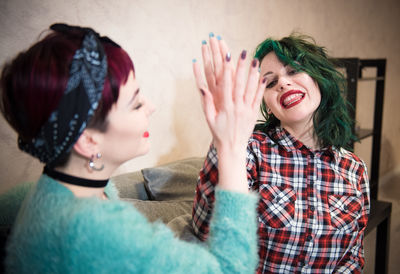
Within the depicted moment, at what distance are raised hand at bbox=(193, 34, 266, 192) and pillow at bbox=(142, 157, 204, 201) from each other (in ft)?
1.93

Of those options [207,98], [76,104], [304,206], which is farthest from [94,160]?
[304,206]

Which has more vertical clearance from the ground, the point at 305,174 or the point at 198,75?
the point at 198,75

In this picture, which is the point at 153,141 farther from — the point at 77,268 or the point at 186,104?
the point at 77,268

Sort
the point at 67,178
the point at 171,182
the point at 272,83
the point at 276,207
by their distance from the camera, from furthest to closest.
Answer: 1. the point at 171,182
2. the point at 272,83
3. the point at 276,207
4. the point at 67,178

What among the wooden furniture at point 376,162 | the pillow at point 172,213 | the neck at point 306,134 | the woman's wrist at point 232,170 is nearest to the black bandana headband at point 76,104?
the woman's wrist at point 232,170

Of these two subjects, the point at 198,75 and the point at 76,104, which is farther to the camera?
the point at 198,75

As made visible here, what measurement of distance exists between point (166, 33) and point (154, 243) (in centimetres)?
116

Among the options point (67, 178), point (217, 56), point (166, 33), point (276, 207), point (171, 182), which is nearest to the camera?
point (67, 178)

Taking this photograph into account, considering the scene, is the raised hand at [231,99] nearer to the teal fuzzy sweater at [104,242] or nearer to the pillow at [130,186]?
the teal fuzzy sweater at [104,242]

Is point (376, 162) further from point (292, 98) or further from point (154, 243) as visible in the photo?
point (154, 243)

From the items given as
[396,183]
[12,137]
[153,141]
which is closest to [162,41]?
[153,141]

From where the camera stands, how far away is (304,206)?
1102 mm

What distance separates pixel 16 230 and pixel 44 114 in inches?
10.6

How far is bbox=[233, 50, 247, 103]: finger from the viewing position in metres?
→ 0.70
